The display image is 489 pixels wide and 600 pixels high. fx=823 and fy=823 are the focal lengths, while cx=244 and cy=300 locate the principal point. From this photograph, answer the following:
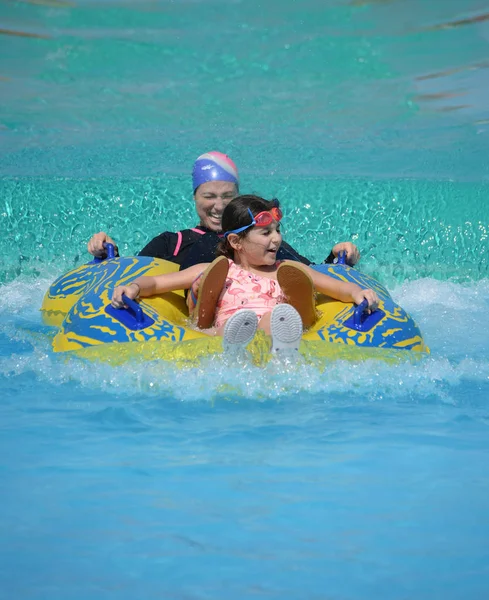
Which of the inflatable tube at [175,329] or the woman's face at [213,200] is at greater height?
the woman's face at [213,200]

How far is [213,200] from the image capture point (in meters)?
5.00

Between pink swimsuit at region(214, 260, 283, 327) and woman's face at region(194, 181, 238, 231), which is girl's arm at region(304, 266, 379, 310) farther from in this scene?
woman's face at region(194, 181, 238, 231)

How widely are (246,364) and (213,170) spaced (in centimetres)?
198

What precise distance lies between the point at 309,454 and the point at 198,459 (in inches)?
15.1

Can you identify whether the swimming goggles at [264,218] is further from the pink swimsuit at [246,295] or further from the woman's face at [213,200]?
the woman's face at [213,200]

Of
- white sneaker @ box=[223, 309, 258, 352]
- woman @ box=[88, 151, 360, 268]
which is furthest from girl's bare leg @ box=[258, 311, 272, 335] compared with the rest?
woman @ box=[88, 151, 360, 268]

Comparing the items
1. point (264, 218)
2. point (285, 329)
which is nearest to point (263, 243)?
point (264, 218)

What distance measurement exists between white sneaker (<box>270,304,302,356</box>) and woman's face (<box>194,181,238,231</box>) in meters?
1.71

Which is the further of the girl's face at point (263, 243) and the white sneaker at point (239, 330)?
the girl's face at point (263, 243)

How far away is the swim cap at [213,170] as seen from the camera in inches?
199

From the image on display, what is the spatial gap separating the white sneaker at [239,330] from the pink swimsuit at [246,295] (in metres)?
0.55

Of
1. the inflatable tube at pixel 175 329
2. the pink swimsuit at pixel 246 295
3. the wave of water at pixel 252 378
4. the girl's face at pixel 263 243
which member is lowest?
the wave of water at pixel 252 378

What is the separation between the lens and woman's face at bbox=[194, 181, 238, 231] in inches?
197

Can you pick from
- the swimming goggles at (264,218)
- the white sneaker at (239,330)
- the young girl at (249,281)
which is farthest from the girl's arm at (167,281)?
the white sneaker at (239,330)
